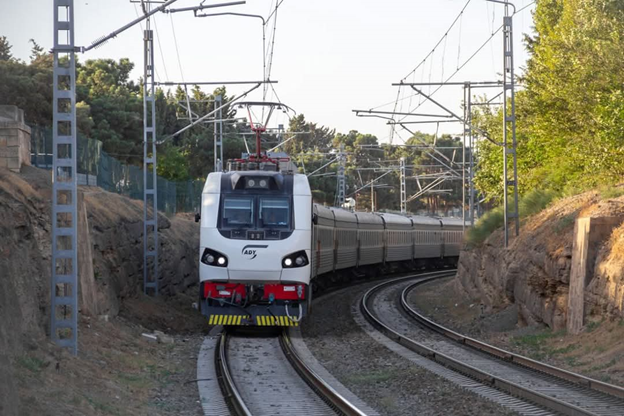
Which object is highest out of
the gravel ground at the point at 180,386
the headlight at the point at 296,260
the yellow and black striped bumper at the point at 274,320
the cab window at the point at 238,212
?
the cab window at the point at 238,212

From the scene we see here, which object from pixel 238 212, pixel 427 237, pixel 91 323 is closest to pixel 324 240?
pixel 238 212

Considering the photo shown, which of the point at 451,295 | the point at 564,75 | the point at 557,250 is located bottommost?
the point at 451,295

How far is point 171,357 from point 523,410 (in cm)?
841

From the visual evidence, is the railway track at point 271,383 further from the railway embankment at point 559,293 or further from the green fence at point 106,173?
the green fence at point 106,173

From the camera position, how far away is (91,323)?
1903 centimetres

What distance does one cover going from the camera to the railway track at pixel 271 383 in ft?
42.8

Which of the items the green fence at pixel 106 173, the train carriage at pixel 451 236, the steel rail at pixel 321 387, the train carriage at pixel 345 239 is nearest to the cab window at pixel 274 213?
the steel rail at pixel 321 387

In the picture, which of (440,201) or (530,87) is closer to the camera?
(530,87)

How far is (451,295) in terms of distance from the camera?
36500 millimetres

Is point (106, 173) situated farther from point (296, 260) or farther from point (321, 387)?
point (321, 387)

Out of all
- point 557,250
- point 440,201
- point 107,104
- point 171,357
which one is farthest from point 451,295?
point 440,201

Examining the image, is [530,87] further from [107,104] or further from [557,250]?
[107,104]

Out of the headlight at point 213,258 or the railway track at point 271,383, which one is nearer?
the railway track at point 271,383

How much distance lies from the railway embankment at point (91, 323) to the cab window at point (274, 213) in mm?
3094
